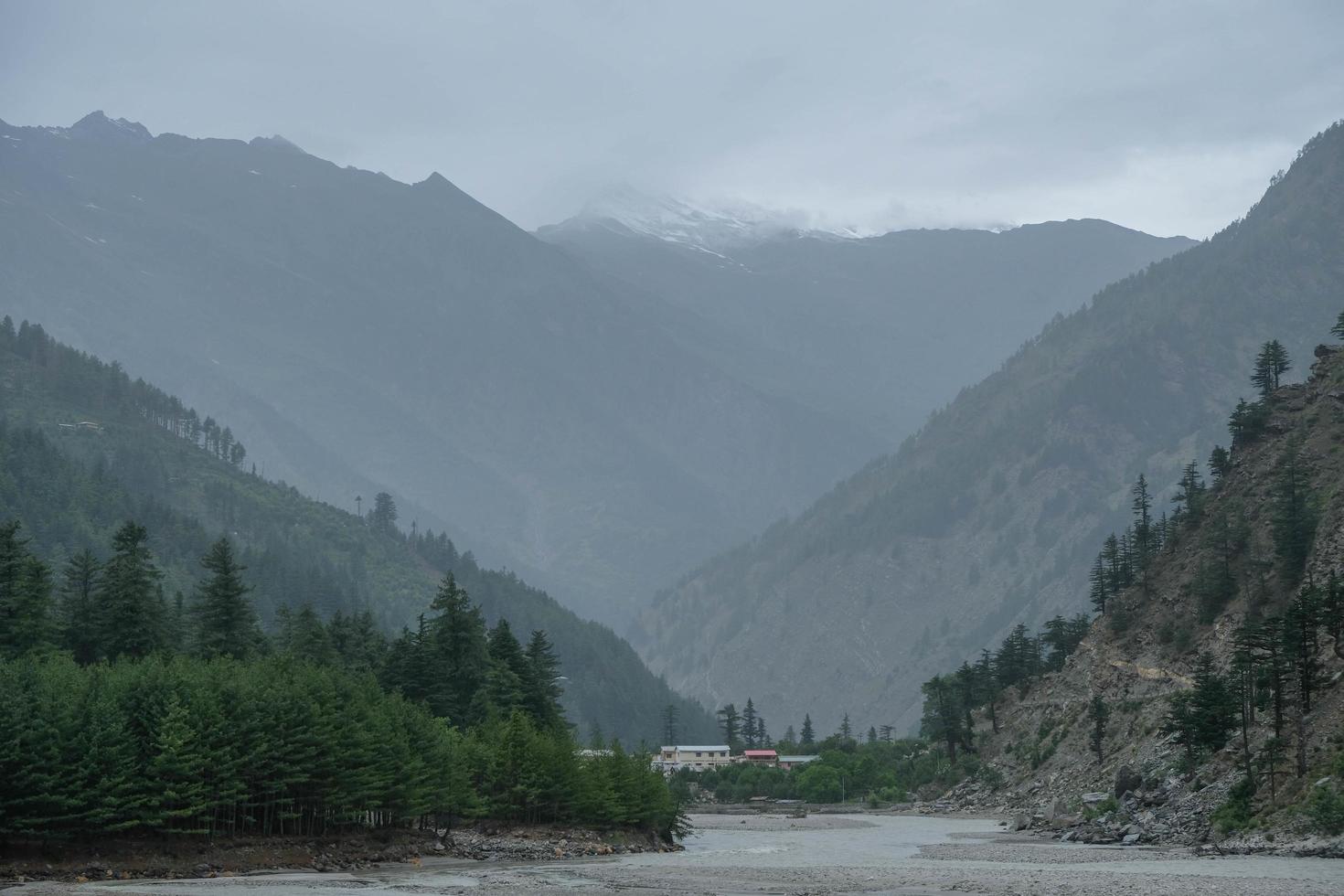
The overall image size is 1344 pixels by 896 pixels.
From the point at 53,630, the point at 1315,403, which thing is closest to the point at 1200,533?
the point at 1315,403

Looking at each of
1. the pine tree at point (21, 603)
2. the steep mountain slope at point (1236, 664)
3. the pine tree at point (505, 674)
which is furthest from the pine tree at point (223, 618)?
the steep mountain slope at point (1236, 664)

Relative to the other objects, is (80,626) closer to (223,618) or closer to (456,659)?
(223,618)

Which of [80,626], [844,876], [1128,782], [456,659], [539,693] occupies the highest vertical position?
[80,626]

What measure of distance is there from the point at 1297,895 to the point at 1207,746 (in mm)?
54025

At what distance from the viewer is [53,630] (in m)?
121

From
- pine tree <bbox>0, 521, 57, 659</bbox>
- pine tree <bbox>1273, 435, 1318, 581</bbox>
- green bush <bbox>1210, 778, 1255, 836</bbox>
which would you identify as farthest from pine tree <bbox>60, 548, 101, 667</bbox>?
pine tree <bbox>1273, 435, 1318, 581</bbox>

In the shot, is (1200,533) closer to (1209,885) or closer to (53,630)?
(1209,885)

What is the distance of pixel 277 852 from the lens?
97.2 m

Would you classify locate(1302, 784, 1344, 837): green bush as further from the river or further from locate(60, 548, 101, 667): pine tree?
locate(60, 548, 101, 667): pine tree

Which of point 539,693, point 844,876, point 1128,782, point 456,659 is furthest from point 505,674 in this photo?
point 844,876

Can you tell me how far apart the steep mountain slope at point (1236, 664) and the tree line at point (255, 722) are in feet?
158

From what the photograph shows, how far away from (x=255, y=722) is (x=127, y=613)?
3529cm

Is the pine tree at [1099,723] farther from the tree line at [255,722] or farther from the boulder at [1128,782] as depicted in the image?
the tree line at [255,722]

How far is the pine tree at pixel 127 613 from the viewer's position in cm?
12738
